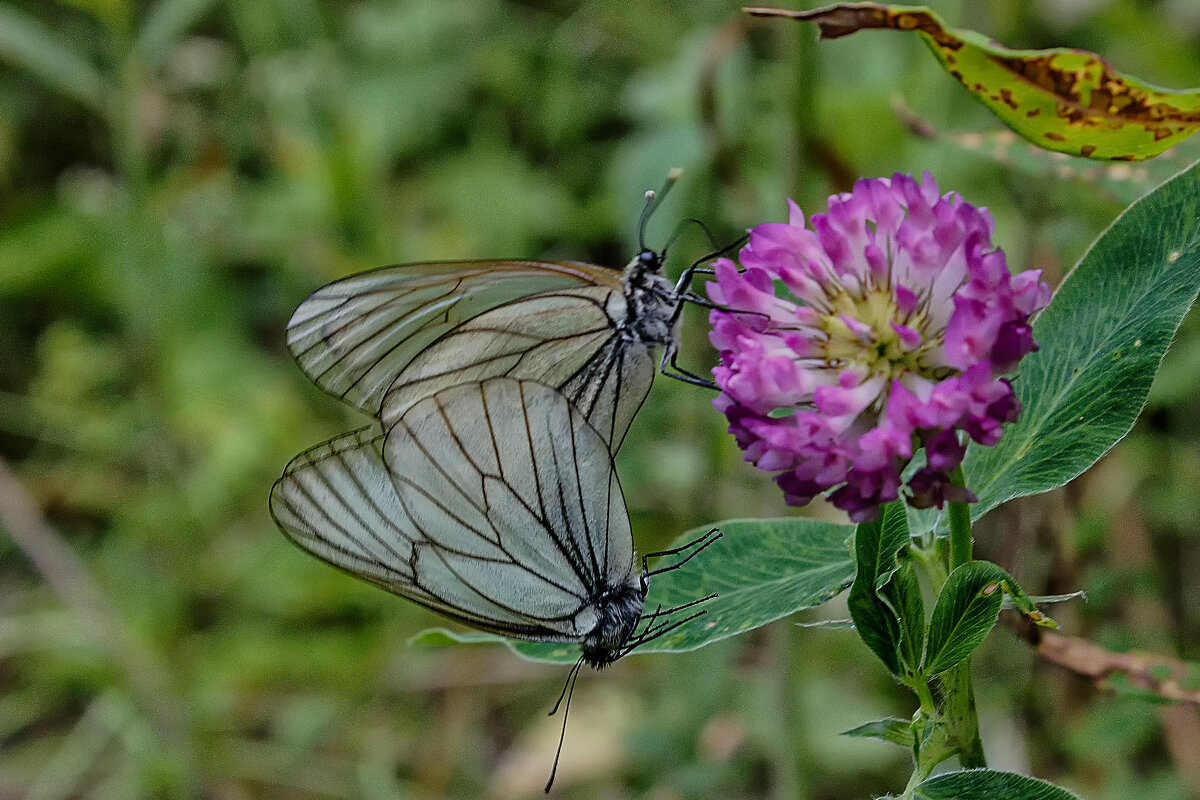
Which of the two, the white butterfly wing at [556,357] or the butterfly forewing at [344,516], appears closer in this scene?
the butterfly forewing at [344,516]

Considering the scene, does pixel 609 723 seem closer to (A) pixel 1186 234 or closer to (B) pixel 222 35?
(A) pixel 1186 234

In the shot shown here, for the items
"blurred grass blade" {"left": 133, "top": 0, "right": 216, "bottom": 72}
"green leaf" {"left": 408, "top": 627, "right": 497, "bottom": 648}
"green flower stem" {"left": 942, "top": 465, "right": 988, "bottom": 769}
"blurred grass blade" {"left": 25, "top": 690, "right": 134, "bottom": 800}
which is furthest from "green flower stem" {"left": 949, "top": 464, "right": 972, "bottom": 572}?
"blurred grass blade" {"left": 25, "top": 690, "right": 134, "bottom": 800}

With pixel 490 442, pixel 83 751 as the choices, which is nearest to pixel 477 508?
pixel 490 442

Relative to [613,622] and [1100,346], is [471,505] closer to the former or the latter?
[613,622]

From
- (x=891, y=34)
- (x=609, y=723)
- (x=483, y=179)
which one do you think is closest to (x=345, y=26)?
(x=483, y=179)

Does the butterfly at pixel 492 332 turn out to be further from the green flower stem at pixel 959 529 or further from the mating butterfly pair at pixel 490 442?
the green flower stem at pixel 959 529

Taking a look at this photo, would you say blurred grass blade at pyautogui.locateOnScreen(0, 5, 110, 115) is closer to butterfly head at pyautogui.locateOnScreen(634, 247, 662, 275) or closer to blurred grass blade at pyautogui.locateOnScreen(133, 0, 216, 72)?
blurred grass blade at pyautogui.locateOnScreen(133, 0, 216, 72)

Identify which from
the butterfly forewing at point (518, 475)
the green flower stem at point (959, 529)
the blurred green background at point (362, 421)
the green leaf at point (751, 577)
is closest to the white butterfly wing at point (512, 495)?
the butterfly forewing at point (518, 475)
